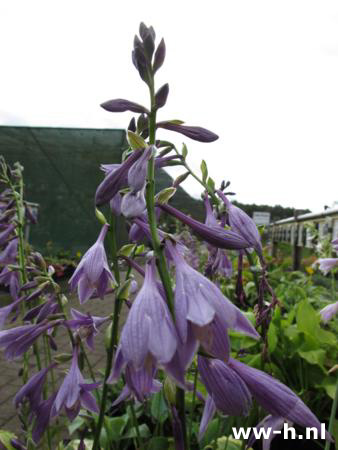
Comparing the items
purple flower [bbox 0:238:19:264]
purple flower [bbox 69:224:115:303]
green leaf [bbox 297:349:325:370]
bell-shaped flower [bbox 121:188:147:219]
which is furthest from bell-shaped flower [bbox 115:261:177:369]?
green leaf [bbox 297:349:325:370]

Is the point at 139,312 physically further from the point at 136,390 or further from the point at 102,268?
the point at 102,268

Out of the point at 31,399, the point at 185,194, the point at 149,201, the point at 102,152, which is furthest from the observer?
the point at 185,194

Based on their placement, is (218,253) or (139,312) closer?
(139,312)

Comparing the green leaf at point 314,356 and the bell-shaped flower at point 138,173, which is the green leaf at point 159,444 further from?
the bell-shaped flower at point 138,173

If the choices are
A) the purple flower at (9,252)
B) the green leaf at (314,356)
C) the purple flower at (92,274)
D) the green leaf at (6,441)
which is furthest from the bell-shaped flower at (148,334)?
the green leaf at (314,356)

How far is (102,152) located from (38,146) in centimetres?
187

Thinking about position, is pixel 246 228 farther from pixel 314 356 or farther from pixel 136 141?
pixel 314 356

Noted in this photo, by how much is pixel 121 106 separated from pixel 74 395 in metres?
0.77

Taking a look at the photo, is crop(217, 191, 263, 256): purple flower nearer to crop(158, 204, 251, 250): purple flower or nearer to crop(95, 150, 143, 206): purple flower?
crop(158, 204, 251, 250): purple flower

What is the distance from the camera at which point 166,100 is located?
2.33 ft

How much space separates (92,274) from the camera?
85 centimetres

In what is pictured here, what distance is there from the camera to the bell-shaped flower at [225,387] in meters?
0.60

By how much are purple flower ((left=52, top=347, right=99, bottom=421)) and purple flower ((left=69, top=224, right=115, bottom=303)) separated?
28cm

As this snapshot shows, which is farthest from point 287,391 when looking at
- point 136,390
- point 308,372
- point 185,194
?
point 185,194
